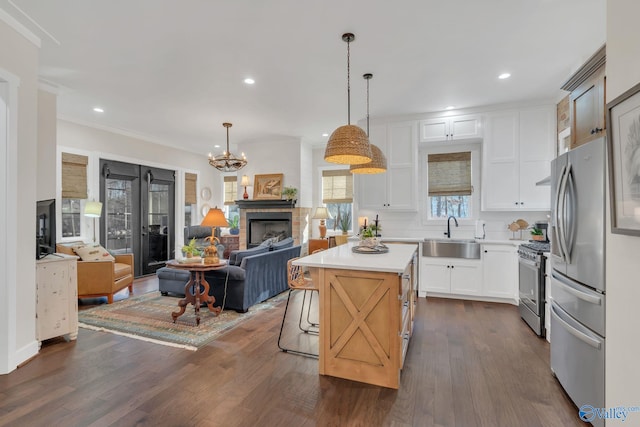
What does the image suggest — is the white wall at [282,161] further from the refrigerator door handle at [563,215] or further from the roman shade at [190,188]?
the refrigerator door handle at [563,215]

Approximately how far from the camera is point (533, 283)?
10.9ft

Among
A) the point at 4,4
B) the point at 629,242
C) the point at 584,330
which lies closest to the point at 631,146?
the point at 629,242

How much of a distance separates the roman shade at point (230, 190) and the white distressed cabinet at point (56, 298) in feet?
17.1

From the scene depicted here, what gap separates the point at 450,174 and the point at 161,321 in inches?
A: 188

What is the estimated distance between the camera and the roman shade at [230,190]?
8211 mm

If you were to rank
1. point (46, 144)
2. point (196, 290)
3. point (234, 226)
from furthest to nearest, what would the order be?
point (234, 226) → point (196, 290) → point (46, 144)

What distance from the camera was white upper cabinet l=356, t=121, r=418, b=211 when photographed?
5.00 m

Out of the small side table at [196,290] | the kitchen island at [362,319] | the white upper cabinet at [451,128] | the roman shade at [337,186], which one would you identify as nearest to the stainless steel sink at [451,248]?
the white upper cabinet at [451,128]

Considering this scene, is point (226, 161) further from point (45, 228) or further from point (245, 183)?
point (45, 228)

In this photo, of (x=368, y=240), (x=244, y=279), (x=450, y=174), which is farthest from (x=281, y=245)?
(x=450, y=174)

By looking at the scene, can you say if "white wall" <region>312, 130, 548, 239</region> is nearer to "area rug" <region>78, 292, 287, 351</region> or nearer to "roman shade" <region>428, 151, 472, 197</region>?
"roman shade" <region>428, 151, 472, 197</region>

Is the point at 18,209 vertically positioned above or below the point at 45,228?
above

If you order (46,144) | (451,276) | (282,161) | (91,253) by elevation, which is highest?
(282,161)

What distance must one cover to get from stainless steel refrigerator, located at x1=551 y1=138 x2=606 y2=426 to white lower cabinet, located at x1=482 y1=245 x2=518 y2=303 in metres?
2.03
